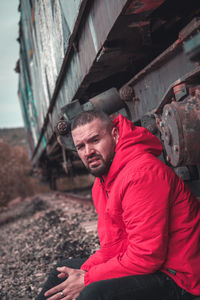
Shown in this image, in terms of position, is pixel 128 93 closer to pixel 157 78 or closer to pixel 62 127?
pixel 157 78

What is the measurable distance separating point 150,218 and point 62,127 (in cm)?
202

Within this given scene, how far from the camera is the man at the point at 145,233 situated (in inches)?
58.1

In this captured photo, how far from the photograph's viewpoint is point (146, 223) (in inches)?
57.3

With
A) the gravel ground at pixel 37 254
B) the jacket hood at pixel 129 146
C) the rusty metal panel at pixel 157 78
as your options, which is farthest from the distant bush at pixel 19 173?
the jacket hood at pixel 129 146

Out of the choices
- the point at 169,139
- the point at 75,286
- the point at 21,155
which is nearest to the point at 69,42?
the point at 169,139

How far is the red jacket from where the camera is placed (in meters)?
1.47

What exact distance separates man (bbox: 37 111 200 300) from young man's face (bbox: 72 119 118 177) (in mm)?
210

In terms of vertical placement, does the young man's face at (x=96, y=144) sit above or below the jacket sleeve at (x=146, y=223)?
above

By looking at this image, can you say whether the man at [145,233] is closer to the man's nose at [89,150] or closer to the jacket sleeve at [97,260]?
the jacket sleeve at [97,260]

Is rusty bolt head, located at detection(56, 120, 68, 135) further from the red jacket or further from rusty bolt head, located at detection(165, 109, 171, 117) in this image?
rusty bolt head, located at detection(165, 109, 171, 117)

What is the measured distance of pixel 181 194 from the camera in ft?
5.44

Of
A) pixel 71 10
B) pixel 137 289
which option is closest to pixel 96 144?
pixel 137 289

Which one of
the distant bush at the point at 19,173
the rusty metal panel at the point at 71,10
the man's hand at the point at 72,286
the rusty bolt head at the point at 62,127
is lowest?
the distant bush at the point at 19,173

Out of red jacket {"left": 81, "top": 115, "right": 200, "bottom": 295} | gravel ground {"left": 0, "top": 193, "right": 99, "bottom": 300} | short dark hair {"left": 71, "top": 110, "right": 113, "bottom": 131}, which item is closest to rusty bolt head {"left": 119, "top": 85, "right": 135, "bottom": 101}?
short dark hair {"left": 71, "top": 110, "right": 113, "bottom": 131}
